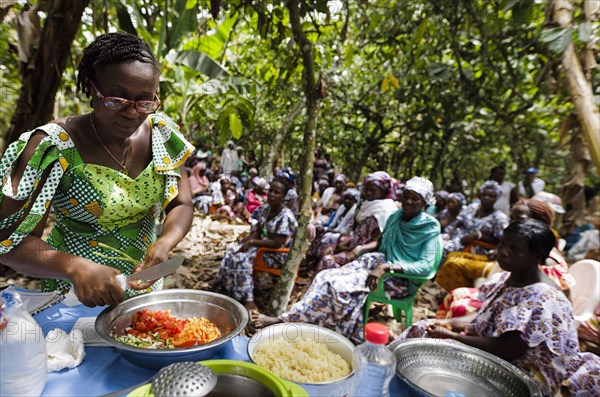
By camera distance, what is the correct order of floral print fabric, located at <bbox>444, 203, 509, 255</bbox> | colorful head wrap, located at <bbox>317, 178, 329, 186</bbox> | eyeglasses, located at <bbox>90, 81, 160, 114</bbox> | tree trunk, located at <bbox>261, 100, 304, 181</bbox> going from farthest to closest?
colorful head wrap, located at <bbox>317, 178, 329, 186</bbox>
tree trunk, located at <bbox>261, 100, 304, 181</bbox>
floral print fabric, located at <bbox>444, 203, 509, 255</bbox>
eyeglasses, located at <bbox>90, 81, 160, 114</bbox>

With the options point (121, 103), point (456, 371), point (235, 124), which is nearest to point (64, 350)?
point (121, 103)

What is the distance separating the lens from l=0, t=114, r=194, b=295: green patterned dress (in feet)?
4.36

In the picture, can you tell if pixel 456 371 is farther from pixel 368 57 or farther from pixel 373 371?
pixel 368 57

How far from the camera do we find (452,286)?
4.49 metres

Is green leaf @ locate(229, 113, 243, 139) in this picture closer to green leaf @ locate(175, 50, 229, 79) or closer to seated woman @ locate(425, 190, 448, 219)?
green leaf @ locate(175, 50, 229, 79)

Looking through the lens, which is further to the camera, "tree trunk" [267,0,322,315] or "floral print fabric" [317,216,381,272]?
"floral print fabric" [317,216,381,272]

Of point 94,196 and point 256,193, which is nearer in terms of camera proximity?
point 94,196

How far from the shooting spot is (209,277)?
537 centimetres

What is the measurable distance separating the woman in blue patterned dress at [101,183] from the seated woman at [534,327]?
1805 mm

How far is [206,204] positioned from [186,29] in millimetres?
7035

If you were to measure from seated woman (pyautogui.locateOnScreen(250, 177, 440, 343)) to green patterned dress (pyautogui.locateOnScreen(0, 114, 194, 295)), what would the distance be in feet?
5.10

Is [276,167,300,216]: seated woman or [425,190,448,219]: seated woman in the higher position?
[276,167,300,216]: seated woman

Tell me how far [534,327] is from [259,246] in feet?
9.92

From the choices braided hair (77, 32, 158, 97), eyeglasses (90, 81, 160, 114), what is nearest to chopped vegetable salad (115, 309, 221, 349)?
eyeglasses (90, 81, 160, 114)
